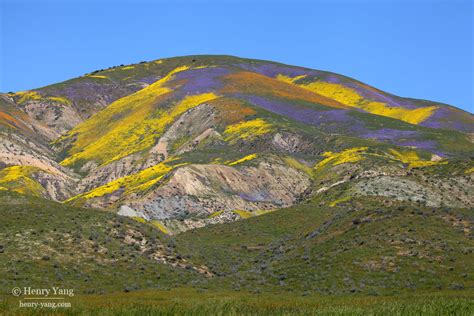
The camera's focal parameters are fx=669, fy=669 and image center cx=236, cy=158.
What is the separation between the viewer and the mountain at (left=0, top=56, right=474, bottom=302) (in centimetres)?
5738

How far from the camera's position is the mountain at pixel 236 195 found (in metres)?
57.4

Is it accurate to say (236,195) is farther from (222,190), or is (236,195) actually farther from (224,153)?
(224,153)

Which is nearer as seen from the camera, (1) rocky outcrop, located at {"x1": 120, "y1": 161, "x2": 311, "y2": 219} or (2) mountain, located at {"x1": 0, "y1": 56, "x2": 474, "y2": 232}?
(2) mountain, located at {"x1": 0, "y1": 56, "x2": 474, "y2": 232}

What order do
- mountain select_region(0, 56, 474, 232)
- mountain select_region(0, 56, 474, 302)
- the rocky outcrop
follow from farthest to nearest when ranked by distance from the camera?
the rocky outcrop → mountain select_region(0, 56, 474, 232) → mountain select_region(0, 56, 474, 302)

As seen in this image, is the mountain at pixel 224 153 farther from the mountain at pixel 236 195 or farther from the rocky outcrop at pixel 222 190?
the mountain at pixel 236 195

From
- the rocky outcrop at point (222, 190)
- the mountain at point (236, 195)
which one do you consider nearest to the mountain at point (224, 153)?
the rocky outcrop at point (222, 190)

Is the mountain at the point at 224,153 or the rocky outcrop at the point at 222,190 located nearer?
the mountain at the point at 224,153

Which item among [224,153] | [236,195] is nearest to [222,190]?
[236,195]

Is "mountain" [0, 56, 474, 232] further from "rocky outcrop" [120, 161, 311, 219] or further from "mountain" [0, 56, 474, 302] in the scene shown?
"mountain" [0, 56, 474, 302]

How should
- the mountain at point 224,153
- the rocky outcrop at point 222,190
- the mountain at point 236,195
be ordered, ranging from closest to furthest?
the mountain at point 236,195
the mountain at point 224,153
the rocky outcrop at point 222,190

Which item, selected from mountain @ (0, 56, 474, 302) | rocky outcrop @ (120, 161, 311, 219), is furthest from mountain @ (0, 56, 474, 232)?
mountain @ (0, 56, 474, 302)

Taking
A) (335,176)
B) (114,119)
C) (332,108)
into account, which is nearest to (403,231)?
(335,176)

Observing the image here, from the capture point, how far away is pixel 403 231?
200 ft

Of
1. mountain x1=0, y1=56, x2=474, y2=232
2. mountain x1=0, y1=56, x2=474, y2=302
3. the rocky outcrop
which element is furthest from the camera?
the rocky outcrop
